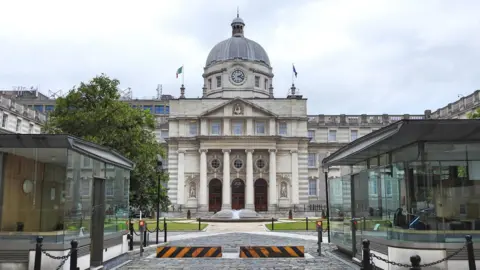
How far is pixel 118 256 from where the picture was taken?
62.8 ft

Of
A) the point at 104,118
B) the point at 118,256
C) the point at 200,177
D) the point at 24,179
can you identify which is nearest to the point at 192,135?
the point at 200,177

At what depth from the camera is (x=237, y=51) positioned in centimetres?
7394

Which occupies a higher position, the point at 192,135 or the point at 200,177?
the point at 192,135

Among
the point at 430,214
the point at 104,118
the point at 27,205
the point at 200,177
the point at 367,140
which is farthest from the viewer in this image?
the point at 200,177

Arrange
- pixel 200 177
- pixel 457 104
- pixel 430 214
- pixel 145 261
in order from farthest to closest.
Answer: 1. pixel 200 177
2. pixel 457 104
3. pixel 145 261
4. pixel 430 214

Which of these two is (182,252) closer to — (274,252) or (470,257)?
(274,252)

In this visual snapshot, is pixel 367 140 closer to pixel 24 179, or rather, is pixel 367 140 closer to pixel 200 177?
pixel 24 179

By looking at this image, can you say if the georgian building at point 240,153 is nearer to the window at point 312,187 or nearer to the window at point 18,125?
the window at point 312,187

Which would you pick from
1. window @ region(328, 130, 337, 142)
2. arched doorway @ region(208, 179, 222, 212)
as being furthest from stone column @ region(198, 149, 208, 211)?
window @ region(328, 130, 337, 142)

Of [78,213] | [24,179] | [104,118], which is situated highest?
[104,118]

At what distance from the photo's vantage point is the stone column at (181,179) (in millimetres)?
65375

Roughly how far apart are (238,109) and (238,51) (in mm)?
12291

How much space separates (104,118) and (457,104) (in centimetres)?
4513

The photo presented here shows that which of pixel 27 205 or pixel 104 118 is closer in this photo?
pixel 27 205
